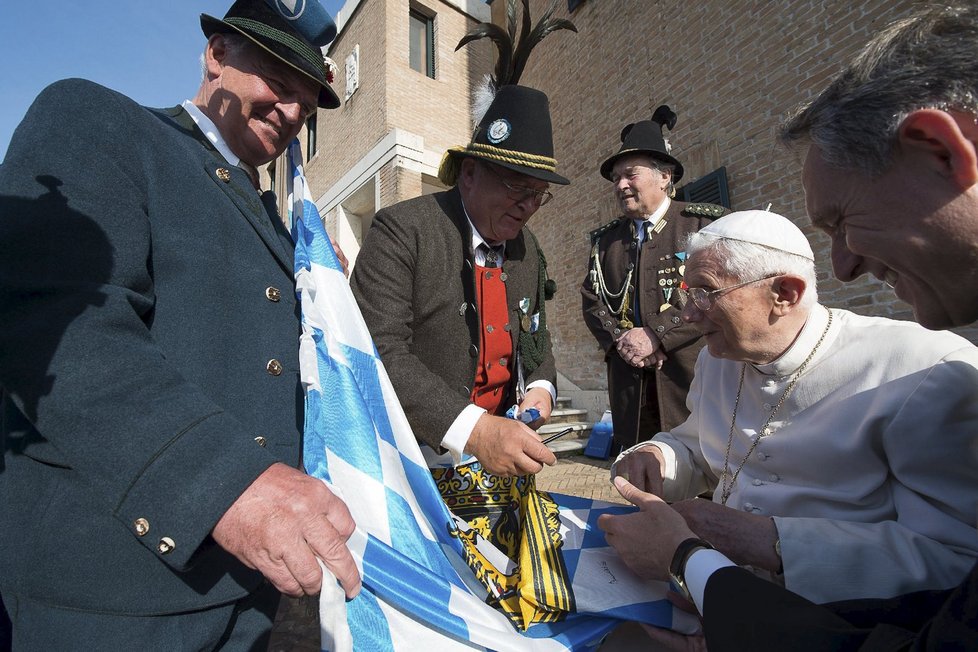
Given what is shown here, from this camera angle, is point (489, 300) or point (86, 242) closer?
point (86, 242)

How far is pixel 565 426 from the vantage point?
7.53 metres

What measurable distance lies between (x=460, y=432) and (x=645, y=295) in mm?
2267

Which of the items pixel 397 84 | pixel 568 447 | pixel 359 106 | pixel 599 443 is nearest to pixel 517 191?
pixel 599 443

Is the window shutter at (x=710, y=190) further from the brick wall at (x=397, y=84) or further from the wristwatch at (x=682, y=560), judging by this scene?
the brick wall at (x=397, y=84)

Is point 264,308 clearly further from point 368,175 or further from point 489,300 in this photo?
point 368,175

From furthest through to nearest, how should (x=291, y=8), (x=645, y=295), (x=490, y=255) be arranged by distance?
(x=645, y=295) < (x=490, y=255) < (x=291, y=8)

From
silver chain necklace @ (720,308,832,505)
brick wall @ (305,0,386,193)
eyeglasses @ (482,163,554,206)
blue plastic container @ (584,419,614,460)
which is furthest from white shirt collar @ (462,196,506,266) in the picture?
brick wall @ (305,0,386,193)

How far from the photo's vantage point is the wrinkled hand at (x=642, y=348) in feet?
10.7

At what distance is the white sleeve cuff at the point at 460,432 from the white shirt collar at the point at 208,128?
1.13 m

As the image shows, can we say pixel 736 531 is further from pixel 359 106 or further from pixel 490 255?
pixel 359 106

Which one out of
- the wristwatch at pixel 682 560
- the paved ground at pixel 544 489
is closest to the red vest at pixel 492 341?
the wristwatch at pixel 682 560

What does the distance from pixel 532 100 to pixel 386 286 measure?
1104mm

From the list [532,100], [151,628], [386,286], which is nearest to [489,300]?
[386,286]

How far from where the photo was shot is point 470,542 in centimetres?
174
